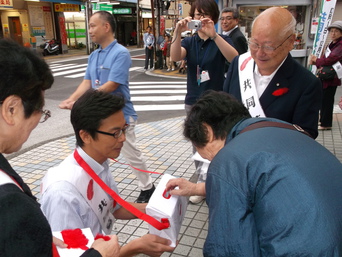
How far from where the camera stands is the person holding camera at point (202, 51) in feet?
9.57

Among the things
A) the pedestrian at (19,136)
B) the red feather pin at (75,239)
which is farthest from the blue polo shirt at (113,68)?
the pedestrian at (19,136)

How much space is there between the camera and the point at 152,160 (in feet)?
14.8

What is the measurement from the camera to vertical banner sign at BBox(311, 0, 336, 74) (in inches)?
213

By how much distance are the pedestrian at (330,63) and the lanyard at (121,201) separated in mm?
4495

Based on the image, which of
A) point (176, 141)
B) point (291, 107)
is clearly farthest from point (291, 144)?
point (176, 141)

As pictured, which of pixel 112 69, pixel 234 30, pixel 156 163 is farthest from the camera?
pixel 156 163

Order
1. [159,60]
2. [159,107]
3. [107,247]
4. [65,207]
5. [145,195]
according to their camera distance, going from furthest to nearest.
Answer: [159,60], [159,107], [145,195], [65,207], [107,247]

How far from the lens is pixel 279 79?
2082 millimetres

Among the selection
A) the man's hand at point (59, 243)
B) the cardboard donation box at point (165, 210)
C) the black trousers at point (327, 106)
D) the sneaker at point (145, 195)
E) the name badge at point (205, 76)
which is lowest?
the sneaker at point (145, 195)

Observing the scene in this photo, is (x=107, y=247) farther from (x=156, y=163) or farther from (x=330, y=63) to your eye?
(x=330, y=63)

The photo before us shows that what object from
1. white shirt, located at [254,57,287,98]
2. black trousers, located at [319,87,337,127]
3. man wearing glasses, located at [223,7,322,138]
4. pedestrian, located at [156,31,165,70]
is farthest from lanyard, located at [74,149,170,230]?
pedestrian, located at [156,31,165,70]

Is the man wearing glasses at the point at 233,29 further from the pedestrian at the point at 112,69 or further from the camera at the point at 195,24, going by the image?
the pedestrian at the point at 112,69

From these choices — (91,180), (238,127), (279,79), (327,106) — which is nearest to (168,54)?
(327,106)

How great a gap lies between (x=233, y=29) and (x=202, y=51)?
112cm
